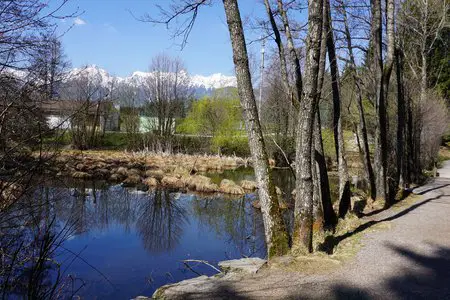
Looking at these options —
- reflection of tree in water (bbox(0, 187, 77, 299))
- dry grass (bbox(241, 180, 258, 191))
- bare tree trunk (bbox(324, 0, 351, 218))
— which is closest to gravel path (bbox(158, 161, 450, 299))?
reflection of tree in water (bbox(0, 187, 77, 299))

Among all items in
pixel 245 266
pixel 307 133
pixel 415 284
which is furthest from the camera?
pixel 245 266

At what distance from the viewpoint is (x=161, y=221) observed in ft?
46.0

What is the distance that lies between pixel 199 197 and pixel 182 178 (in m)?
3.65

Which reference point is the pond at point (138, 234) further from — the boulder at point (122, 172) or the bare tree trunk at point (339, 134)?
the boulder at point (122, 172)

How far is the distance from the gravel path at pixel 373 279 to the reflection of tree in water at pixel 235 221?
377 centimetres

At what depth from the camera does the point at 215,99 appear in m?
38.9

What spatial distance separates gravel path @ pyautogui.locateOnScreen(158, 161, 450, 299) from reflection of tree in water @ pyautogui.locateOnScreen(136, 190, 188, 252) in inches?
222

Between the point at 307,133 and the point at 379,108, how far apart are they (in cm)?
570

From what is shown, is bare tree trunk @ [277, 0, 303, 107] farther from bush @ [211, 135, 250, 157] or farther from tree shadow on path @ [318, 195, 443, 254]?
bush @ [211, 135, 250, 157]

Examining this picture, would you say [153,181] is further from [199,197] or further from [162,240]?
[162,240]

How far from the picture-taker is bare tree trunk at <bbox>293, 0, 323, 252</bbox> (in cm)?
624

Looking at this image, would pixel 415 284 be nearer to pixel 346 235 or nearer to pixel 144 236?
pixel 346 235

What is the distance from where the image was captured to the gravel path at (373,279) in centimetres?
502

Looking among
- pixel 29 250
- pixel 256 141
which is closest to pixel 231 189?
pixel 256 141
